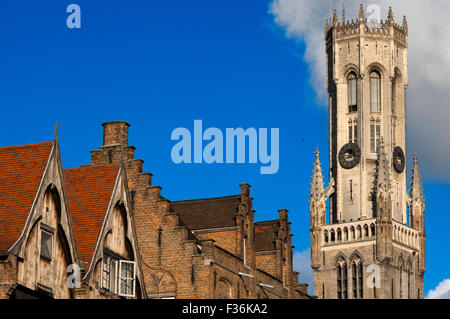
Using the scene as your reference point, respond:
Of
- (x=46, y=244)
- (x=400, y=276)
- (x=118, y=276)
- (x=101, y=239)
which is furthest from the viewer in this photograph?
(x=400, y=276)

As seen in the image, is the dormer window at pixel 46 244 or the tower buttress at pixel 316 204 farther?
the tower buttress at pixel 316 204

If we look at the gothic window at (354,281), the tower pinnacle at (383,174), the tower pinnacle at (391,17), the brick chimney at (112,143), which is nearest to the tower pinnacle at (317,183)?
the tower pinnacle at (383,174)

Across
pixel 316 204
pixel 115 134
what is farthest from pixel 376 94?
pixel 115 134

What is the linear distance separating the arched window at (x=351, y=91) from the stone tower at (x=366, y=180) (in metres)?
0.12

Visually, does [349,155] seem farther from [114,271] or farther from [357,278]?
[114,271]

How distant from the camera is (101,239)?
3575cm

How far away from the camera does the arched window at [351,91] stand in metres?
150

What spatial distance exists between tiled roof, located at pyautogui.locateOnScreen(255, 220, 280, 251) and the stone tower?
7825 cm

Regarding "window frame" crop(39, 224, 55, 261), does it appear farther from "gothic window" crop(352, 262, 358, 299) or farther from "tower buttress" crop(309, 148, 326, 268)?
"tower buttress" crop(309, 148, 326, 268)

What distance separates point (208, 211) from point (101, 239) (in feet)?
70.7

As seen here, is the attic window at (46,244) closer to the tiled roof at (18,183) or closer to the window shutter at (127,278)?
the tiled roof at (18,183)

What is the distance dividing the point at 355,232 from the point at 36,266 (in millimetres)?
113005
